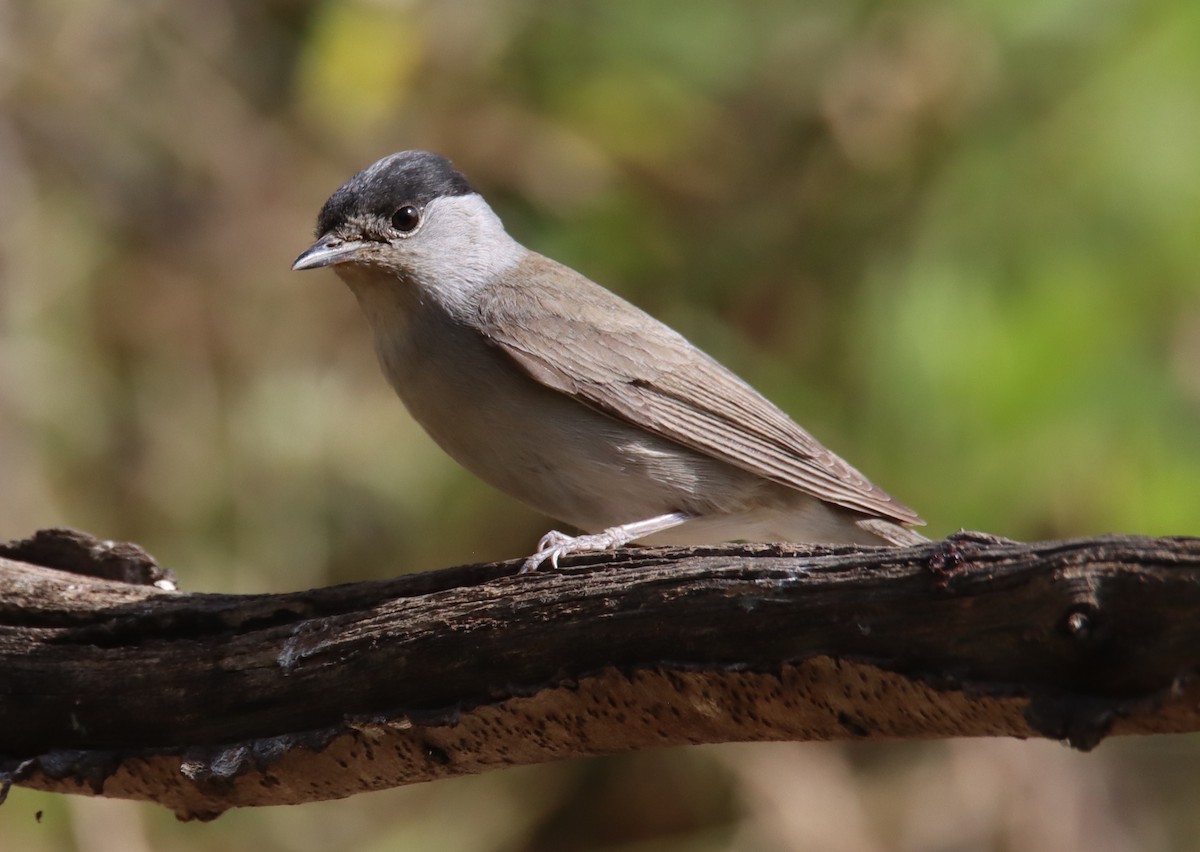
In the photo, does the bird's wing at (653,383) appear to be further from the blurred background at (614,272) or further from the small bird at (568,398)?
the blurred background at (614,272)

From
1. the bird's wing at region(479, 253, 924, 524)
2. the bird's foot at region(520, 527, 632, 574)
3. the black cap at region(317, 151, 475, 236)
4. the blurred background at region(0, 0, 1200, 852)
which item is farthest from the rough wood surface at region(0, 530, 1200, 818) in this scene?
the blurred background at region(0, 0, 1200, 852)

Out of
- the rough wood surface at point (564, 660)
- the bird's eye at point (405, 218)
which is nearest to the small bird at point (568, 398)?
the bird's eye at point (405, 218)

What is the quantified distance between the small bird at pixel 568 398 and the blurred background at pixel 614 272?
81 centimetres

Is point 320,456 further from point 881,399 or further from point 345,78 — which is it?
point 881,399

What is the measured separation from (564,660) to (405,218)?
1.94 m

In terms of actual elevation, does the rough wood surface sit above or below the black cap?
below

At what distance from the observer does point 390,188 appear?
4324mm

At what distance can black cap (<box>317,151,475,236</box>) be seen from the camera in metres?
4.25

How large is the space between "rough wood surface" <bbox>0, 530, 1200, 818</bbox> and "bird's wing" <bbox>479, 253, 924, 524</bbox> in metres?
0.96

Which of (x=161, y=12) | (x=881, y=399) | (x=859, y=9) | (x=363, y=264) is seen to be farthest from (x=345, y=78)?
(x=881, y=399)

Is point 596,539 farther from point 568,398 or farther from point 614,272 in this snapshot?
point 614,272

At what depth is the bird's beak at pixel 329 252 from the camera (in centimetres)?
404

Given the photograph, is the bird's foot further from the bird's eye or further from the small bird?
the bird's eye

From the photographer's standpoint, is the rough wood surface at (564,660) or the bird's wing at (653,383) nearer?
the rough wood surface at (564,660)
